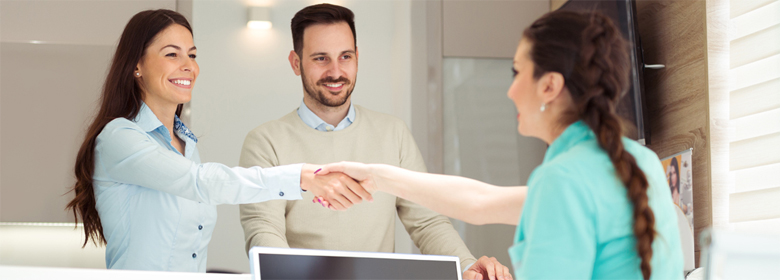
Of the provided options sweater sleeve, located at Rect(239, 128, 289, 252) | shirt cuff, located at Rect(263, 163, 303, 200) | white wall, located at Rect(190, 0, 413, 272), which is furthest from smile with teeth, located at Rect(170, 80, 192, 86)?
white wall, located at Rect(190, 0, 413, 272)

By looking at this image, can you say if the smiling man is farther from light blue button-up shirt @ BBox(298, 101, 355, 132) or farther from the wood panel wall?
the wood panel wall

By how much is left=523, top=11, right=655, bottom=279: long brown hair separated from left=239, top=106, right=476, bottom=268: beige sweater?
1376mm

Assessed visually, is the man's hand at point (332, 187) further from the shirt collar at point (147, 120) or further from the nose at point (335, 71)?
the nose at point (335, 71)

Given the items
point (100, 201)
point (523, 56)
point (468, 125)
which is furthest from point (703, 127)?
point (100, 201)

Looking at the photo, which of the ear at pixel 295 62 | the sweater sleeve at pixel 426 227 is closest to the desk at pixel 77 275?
the sweater sleeve at pixel 426 227

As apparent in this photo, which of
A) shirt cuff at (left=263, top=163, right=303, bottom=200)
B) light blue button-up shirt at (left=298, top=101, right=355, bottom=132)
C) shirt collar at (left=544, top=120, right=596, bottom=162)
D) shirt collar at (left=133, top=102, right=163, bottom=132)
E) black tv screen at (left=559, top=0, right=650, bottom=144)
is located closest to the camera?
shirt collar at (left=544, top=120, right=596, bottom=162)

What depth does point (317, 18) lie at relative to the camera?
2.71 meters

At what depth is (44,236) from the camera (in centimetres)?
279

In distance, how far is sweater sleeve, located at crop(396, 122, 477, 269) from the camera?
89.4 inches

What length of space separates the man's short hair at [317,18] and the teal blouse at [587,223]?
196 centimetres

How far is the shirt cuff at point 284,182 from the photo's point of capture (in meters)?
1.79

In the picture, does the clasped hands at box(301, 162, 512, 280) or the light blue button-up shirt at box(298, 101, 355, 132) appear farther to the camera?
the light blue button-up shirt at box(298, 101, 355, 132)

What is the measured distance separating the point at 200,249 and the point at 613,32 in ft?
4.98

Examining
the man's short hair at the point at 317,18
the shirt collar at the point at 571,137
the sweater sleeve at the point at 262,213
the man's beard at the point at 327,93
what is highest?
the man's short hair at the point at 317,18
